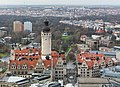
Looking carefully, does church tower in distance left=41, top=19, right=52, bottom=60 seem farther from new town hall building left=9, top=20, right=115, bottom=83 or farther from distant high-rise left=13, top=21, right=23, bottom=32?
distant high-rise left=13, top=21, right=23, bottom=32

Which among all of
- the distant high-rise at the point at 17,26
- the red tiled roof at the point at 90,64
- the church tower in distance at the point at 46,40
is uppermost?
the distant high-rise at the point at 17,26

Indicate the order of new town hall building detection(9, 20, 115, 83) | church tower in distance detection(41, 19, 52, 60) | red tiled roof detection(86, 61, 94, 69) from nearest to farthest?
1. new town hall building detection(9, 20, 115, 83)
2. red tiled roof detection(86, 61, 94, 69)
3. church tower in distance detection(41, 19, 52, 60)

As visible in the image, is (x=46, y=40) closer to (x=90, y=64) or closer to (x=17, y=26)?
(x=90, y=64)

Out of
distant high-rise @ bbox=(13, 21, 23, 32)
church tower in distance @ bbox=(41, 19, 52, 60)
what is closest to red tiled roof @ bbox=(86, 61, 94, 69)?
church tower in distance @ bbox=(41, 19, 52, 60)

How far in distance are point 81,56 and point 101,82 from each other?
8594 millimetres

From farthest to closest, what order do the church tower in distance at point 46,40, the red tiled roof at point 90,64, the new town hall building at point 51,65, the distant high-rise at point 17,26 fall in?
the distant high-rise at point 17,26, the church tower in distance at point 46,40, the red tiled roof at point 90,64, the new town hall building at point 51,65

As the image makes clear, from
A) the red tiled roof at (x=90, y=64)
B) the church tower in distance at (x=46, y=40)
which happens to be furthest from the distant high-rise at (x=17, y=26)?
the red tiled roof at (x=90, y=64)

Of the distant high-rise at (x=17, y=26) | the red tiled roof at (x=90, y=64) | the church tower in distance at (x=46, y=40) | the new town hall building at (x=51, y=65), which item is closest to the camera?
the new town hall building at (x=51, y=65)

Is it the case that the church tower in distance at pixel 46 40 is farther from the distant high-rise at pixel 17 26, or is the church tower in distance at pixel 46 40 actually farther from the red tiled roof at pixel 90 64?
the distant high-rise at pixel 17 26

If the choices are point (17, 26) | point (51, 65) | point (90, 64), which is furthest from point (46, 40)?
point (17, 26)

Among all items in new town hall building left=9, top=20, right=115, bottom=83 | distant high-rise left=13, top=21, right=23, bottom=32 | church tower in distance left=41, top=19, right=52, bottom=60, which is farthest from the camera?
distant high-rise left=13, top=21, right=23, bottom=32

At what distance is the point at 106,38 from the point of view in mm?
45531

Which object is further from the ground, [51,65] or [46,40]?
[46,40]

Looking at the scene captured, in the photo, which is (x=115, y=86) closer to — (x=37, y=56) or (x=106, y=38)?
(x=37, y=56)
